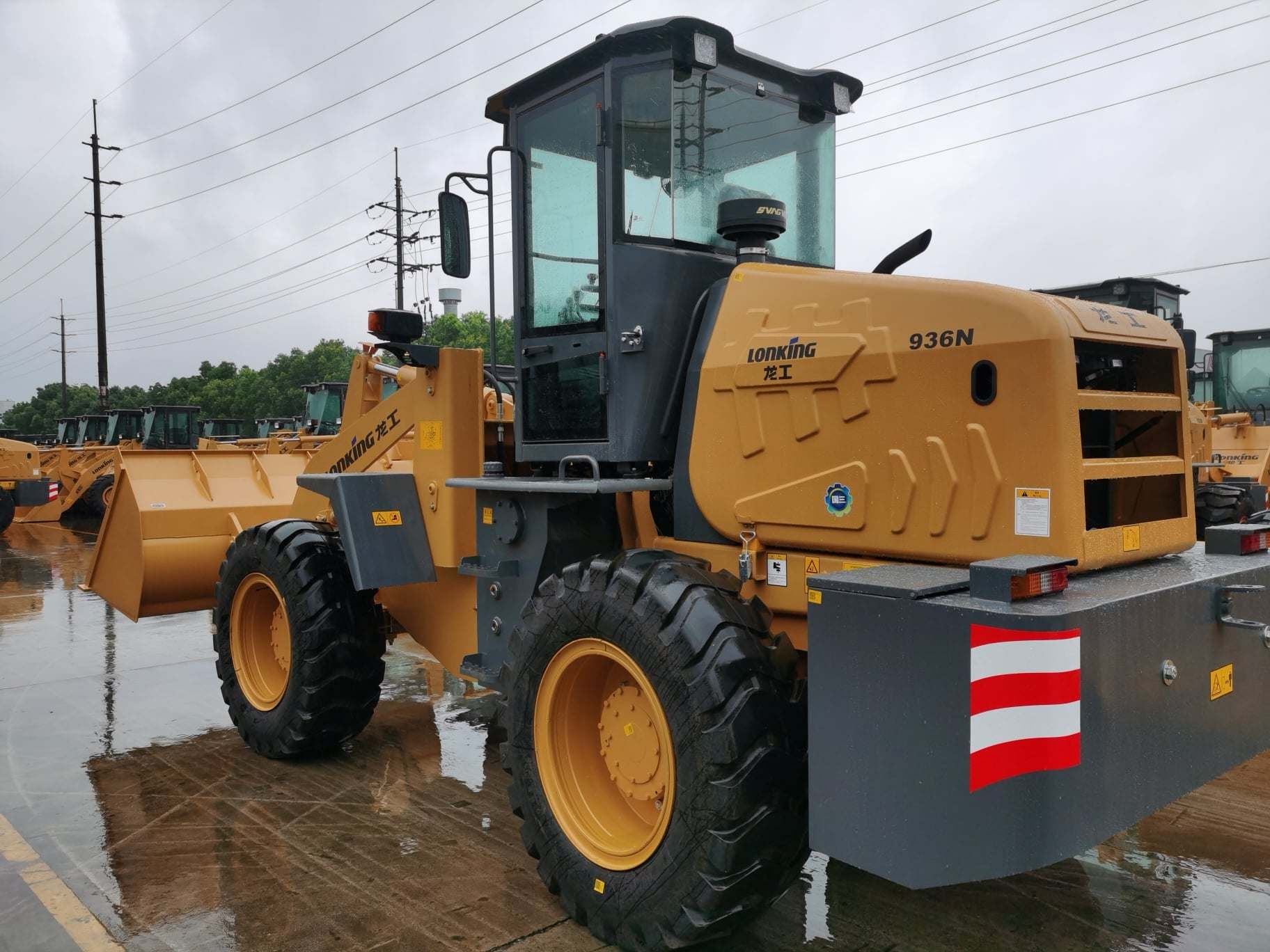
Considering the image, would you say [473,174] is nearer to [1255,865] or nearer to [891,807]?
[891,807]

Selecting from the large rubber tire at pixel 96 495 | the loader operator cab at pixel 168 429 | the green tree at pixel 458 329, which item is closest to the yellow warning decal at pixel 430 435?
the large rubber tire at pixel 96 495

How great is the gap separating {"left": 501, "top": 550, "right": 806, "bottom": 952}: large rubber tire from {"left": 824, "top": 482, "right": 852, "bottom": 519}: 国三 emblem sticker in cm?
39

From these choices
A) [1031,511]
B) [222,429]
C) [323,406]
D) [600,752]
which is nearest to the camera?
[1031,511]

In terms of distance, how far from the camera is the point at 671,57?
378 centimetres

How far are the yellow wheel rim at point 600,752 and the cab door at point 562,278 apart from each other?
0.93 m

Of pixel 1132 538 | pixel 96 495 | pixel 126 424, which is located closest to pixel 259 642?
pixel 1132 538

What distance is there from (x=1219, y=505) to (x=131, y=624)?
9.91 meters

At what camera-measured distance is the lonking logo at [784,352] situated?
10.9 ft

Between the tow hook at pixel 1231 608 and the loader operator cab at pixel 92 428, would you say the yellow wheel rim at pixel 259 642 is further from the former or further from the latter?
the loader operator cab at pixel 92 428

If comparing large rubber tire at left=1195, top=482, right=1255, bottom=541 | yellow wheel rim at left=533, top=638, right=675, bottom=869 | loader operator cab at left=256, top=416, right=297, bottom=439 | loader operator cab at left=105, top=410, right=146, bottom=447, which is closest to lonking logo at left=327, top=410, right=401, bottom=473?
yellow wheel rim at left=533, top=638, right=675, bottom=869

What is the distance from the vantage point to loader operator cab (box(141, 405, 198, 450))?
23.0 m

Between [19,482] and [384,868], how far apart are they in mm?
17932

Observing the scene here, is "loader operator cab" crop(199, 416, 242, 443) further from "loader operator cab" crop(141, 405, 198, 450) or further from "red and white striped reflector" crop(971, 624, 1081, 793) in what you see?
"red and white striped reflector" crop(971, 624, 1081, 793)

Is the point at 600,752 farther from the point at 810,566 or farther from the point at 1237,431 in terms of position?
the point at 1237,431
